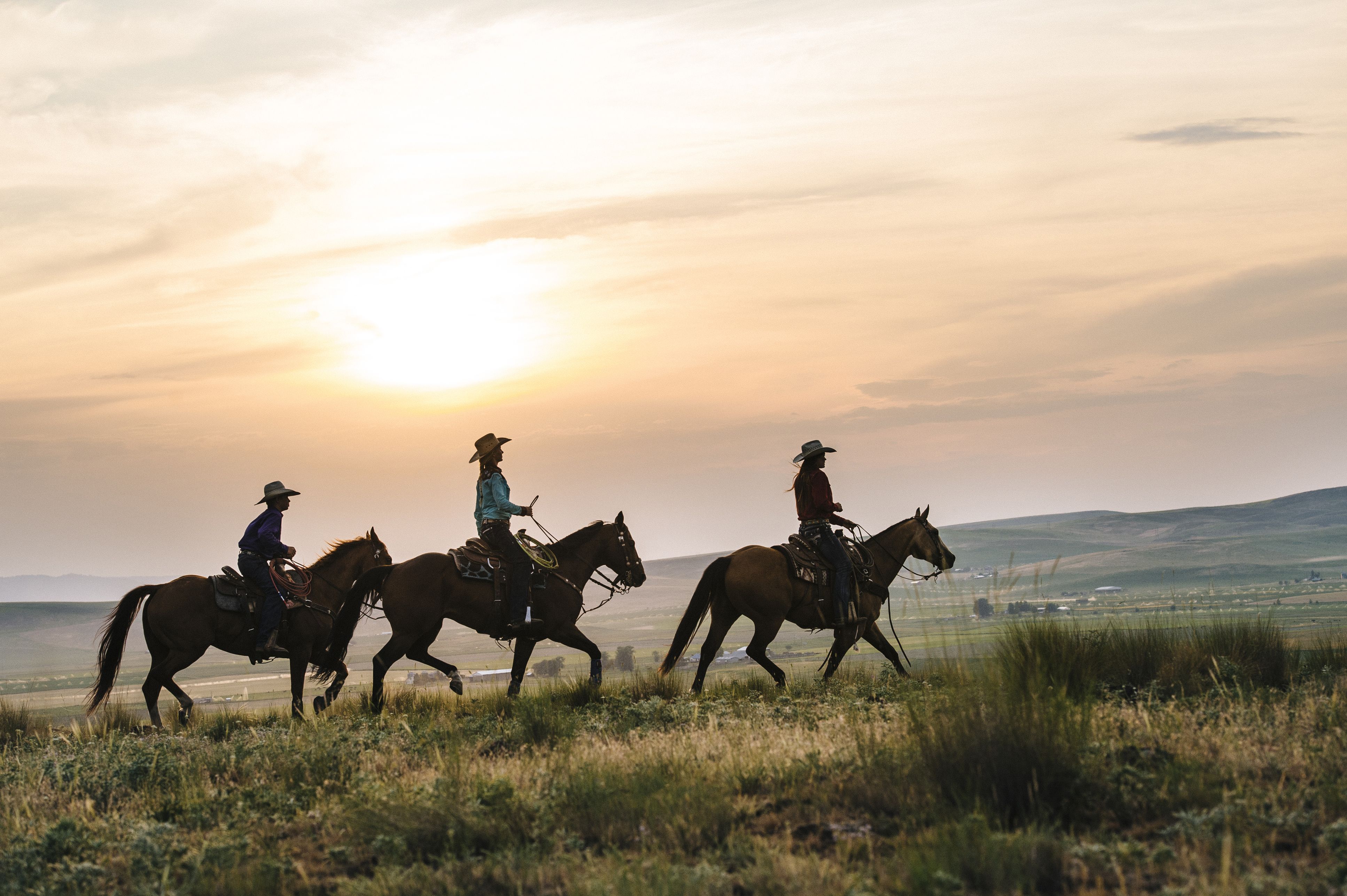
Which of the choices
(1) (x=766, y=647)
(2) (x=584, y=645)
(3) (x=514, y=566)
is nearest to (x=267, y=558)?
(3) (x=514, y=566)

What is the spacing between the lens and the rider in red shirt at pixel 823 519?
48.8 feet

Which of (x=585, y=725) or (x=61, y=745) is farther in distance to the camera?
(x=61, y=745)

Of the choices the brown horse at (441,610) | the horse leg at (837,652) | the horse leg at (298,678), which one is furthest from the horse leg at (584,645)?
the horse leg at (298,678)

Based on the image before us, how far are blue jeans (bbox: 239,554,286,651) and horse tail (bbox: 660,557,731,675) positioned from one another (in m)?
5.27

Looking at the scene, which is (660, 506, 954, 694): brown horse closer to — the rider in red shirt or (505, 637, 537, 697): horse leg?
the rider in red shirt

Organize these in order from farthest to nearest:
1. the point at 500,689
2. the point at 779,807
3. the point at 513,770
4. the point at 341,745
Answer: the point at 500,689 → the point at 341,745 → the point at 513,770 → the point at 779,807

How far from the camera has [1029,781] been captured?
267 inches

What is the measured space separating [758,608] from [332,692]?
223 inches

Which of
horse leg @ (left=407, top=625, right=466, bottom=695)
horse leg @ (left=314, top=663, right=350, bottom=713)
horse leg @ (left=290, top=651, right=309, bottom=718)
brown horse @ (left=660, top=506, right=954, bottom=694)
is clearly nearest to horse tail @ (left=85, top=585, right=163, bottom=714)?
horse leg @ (left=290, top=651, right=309, bottom=718)

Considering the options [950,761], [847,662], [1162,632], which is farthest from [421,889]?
[847,662]

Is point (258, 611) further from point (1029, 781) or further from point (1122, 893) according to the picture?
point (1122, 893)

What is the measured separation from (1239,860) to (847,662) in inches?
509

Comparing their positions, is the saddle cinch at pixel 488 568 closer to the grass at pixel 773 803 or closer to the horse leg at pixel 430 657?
the horse leg at pixel 430 657

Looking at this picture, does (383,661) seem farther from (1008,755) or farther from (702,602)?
(1008,755)
